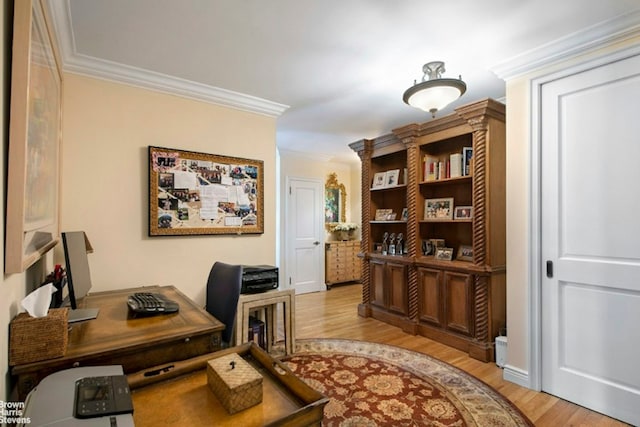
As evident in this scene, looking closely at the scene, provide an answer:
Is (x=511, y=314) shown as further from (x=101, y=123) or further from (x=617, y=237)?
(x=101, y=123)

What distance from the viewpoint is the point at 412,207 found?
369 centimetres

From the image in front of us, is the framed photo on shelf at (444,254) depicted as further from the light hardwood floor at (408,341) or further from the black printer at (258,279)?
the black printer at (258,279)

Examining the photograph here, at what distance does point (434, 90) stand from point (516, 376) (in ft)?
7.41

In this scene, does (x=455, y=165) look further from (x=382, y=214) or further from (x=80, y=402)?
(x=80, y=402)

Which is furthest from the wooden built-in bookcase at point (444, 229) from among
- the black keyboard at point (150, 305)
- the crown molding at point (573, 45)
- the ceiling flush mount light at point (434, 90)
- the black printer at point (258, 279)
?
the black keyboard at point (150, 305)

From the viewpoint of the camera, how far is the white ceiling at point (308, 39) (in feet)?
6.12

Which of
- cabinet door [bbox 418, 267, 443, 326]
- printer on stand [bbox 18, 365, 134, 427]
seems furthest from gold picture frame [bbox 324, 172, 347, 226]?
printer on stand [bbox 18, 365, 134, 427]

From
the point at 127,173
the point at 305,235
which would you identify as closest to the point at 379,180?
the point at 305,235

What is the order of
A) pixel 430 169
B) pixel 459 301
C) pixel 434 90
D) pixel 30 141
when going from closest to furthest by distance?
pixel 30 141 → pixel 434 90 → pixel 459 301 → pixel 430 169

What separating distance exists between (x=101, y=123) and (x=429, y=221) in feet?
10.5

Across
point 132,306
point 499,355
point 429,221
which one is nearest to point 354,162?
point 429,221

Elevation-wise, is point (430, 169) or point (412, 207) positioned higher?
point (430, 169)

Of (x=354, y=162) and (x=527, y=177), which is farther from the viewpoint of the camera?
(x=354, y=162)

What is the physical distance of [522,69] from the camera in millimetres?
2439
